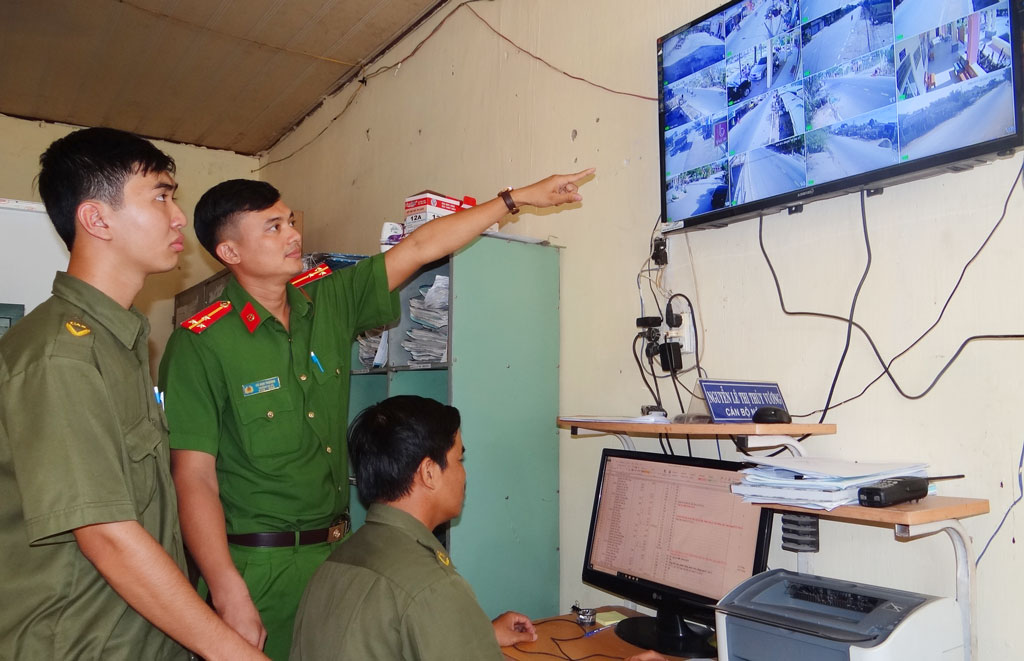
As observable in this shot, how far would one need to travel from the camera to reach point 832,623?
1.32 metres

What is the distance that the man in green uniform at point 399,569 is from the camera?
1256mm

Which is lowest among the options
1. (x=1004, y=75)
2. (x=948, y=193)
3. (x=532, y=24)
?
(x=948, y=193)

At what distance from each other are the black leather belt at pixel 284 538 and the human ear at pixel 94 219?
902 mm

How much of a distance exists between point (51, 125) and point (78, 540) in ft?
15.2

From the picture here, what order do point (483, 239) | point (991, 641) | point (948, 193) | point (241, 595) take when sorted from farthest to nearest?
point (483, 239) → point (241, 595) → point (948, 193) → point (991, 641)

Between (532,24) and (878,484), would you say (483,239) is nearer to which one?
(532,24)

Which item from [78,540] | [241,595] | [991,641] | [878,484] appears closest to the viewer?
[78,540]

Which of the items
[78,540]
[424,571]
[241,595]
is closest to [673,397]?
[424,571]

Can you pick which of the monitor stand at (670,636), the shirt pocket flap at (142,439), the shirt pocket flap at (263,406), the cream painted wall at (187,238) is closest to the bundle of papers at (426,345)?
the shirt pocket flap at (263,406)

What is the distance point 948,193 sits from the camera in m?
1.61

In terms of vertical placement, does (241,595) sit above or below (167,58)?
below

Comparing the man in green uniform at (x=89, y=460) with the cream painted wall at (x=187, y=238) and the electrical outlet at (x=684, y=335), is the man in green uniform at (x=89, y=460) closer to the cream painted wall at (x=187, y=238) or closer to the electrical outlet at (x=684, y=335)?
the electrical outlet at (x=684, y=335)

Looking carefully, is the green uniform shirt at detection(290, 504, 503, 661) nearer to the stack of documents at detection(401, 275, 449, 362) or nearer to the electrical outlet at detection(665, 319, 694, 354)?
the electrical outlet at detection(665, 319, 694, 354)

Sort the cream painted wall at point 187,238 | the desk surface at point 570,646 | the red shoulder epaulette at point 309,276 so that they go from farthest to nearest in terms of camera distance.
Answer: the cream painted wall at point 187,238 → the red shoulder epaulette at point 309,276 → the desk surface at point 570,646
